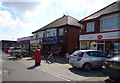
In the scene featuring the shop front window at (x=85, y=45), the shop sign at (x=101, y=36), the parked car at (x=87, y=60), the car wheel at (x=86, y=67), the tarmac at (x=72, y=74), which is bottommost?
the tarmac at (x=72, y=74)

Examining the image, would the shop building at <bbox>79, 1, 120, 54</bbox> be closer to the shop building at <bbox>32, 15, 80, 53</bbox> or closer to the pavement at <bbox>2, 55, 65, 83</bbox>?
the shop building at <bbox>32, 15, 80, 53</bbox>

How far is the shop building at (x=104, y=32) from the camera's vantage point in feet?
43.3

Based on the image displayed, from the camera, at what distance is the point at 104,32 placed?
13969mm

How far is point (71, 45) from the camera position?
21281 mm

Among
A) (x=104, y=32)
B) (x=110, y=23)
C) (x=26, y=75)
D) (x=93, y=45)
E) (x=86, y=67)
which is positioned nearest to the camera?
(x=26, y=75)

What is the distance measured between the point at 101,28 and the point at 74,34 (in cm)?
708

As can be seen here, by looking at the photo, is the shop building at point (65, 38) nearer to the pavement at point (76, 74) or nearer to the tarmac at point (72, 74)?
the tarmac at point (72, 74)

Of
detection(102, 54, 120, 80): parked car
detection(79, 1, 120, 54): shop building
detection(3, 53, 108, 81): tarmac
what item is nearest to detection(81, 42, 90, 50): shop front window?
detection(79, 1, 120, 54): shop building

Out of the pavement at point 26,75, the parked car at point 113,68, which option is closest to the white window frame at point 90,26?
the pavement at point 26,75

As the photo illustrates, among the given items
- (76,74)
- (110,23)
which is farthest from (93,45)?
(76,74)

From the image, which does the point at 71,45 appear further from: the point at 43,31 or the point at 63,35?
the point at 43,31

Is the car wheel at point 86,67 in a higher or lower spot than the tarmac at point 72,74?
higher

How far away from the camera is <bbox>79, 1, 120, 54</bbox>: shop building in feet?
43.3

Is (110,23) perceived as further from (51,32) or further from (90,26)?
(51,32)
